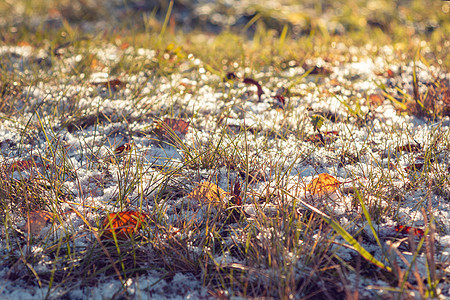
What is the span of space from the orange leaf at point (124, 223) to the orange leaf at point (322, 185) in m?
0.62

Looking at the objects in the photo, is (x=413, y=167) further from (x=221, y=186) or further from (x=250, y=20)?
(x=250, y=20)

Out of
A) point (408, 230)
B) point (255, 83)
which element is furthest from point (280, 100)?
point (408, 230)

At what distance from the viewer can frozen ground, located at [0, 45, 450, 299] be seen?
3.65ft

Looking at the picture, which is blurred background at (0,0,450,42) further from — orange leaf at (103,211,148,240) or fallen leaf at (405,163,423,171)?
orange leaf at (103,211,148,240)

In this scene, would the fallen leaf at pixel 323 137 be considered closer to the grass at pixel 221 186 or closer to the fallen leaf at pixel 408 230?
the grass at pixel 221 186

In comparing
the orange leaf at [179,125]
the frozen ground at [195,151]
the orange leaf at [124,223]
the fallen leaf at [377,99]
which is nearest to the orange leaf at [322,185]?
the frozen ground at [195,151]

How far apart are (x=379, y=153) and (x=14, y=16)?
5054 millimetres

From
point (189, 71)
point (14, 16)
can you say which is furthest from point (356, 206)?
point (14, 16)

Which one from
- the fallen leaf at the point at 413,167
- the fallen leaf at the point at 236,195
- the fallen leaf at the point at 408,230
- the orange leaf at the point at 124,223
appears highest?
the fallen leaf at the point at 413,167

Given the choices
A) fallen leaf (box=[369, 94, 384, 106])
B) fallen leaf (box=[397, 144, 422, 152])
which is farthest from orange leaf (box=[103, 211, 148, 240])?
fallen leaf (box=[369, 94, 384, 106])

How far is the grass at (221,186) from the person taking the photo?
1.05 metres

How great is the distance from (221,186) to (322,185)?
403 mm

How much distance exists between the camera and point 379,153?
1696mm

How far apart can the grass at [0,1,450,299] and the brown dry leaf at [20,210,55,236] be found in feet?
0.04
